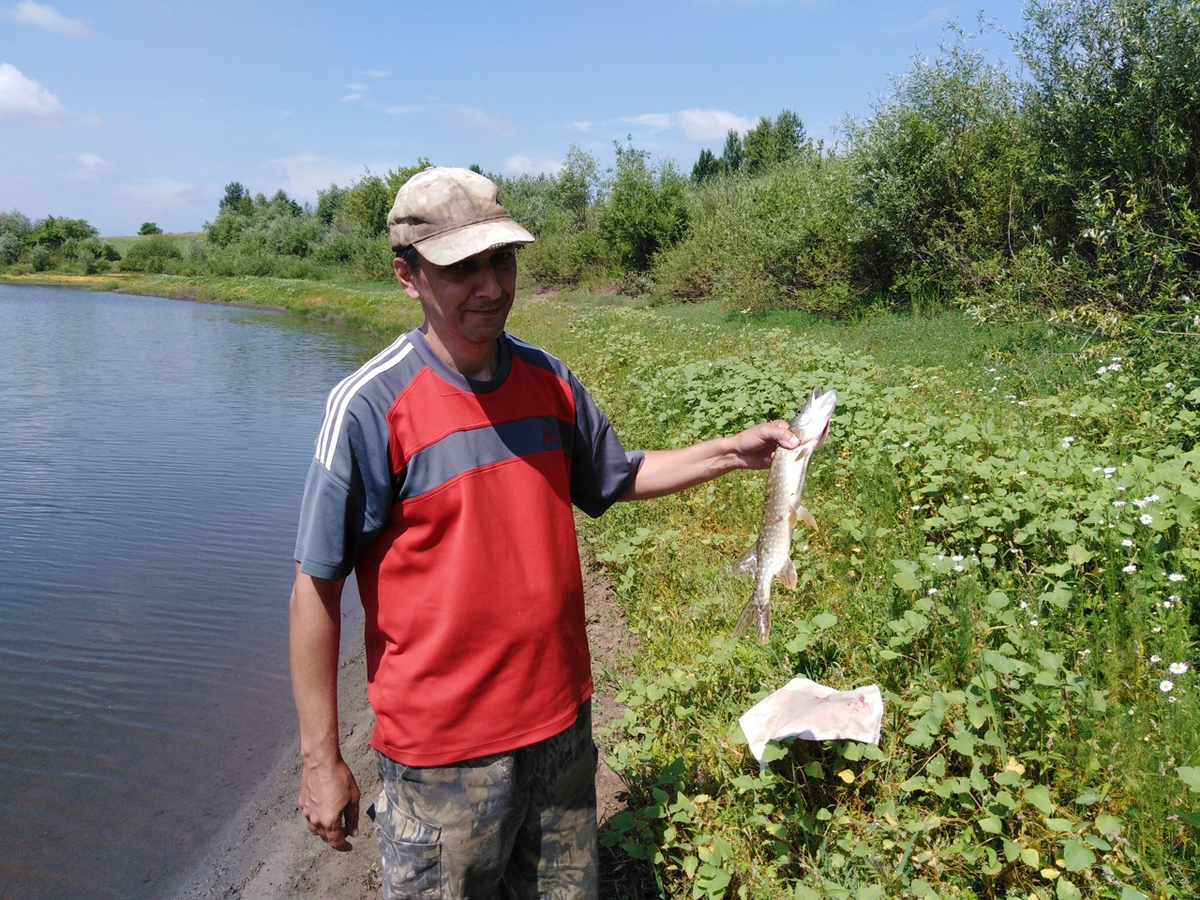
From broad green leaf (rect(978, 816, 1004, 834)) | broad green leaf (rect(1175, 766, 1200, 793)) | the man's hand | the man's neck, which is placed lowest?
broad green leaf (rect(978, 816, 1004, 834))

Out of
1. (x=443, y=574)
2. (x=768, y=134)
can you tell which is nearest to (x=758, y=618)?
(x=443, y=574)

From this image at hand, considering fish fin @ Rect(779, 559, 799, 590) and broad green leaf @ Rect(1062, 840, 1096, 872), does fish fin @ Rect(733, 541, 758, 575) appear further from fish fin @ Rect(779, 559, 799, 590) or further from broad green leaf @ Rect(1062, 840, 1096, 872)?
broad green leaf @ Rect(1062, 840, 1096, 872)

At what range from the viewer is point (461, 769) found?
87.9 inches

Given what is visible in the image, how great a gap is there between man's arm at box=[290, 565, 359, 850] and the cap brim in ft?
2.84

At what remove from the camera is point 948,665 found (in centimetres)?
345

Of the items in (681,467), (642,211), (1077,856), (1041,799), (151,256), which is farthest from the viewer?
(151,256)

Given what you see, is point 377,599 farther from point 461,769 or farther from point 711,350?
point 711,350

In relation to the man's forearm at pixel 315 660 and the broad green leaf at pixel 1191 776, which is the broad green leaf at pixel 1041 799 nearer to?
the broad green leaf at pixel 1191 776

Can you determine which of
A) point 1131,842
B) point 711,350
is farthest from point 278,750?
point 711,350

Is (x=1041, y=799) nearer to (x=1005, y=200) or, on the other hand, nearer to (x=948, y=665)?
(x=948, y=665)

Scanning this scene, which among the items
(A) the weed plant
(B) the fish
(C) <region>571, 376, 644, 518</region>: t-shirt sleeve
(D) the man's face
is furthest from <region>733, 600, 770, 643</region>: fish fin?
(D) the man's face

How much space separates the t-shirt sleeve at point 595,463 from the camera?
2.68 meters

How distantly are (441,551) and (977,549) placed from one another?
336 centimetres

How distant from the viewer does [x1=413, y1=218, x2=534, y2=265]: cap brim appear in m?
2.16
